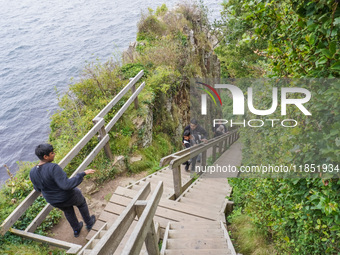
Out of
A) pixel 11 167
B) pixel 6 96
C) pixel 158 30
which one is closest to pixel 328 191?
pixel 11 167

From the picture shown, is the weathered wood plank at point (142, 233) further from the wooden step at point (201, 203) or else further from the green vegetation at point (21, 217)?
the wooden step at point (201, 203)

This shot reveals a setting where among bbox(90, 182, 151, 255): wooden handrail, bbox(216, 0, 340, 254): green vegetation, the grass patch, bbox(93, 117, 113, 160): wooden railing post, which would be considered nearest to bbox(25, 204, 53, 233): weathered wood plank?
bbox(93, 117, 113, 160): wooden railing post

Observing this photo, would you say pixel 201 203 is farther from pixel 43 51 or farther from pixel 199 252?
pixel 43 51

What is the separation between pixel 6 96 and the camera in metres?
15.6

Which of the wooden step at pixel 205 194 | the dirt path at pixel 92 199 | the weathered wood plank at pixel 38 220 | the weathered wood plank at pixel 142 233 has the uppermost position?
the weathered wood plank at pixel 142 233

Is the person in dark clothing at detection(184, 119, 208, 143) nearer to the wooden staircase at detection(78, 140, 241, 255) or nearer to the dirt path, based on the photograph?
the wooden staircase at detection(78, 140, 241, 255)

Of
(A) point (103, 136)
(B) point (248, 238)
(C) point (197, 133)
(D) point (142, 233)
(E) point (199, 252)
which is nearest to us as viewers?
(D) point (142, 233)

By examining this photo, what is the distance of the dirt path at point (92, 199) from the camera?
4.39 meters

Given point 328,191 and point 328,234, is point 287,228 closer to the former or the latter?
point 328,234

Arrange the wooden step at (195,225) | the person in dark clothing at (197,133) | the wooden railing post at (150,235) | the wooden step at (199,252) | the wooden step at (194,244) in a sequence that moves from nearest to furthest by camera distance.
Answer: the wooden railing post at (150,235) → the wooden step at (199,252) → the wooden step at (194,244) → the wooden step at (195,225) → the person in dark clothing at (197,133)

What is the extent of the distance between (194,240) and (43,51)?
22.2 metres

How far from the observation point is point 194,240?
139 inches

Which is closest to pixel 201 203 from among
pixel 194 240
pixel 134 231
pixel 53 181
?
pixel 194 240

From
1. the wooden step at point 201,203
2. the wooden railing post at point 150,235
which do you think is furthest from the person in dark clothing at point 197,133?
the wooden railing post at point 150,235
